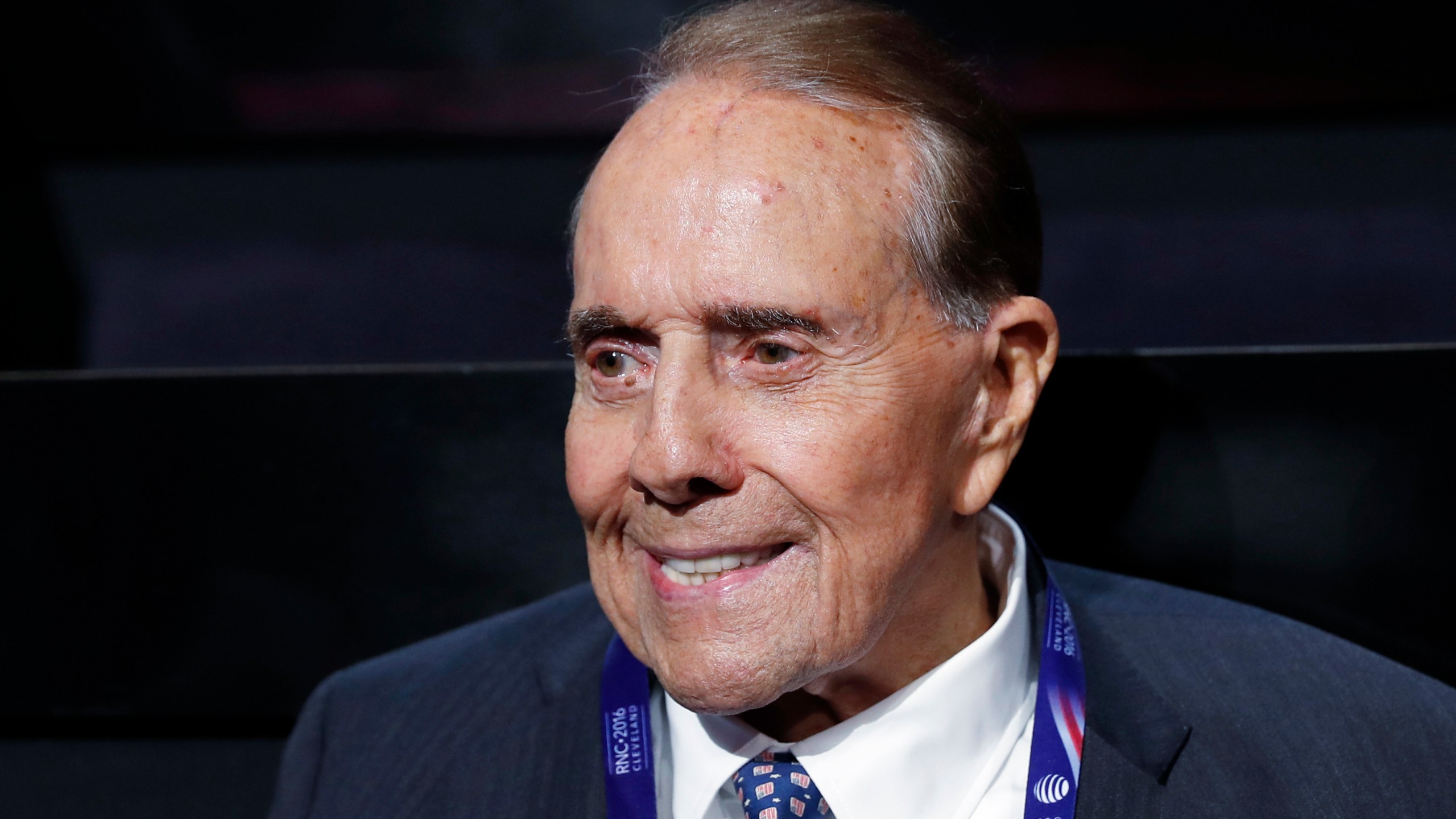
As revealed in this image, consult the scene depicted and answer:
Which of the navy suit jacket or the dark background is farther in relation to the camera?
the dark background

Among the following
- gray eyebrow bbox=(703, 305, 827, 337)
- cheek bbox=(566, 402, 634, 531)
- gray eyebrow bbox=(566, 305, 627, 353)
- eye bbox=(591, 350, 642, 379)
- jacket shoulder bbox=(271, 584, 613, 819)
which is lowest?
jacket shoulder bbox=(271, 584, 613, 819)

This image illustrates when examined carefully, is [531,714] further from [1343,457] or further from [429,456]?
[1343,457]

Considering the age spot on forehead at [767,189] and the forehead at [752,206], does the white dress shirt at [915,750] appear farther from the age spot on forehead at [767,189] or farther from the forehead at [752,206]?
the age spot on forehead at [767,189]

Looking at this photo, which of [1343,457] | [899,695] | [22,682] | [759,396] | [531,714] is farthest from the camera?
[22,682]

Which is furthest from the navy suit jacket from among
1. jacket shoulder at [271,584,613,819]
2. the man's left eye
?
the man's left eye

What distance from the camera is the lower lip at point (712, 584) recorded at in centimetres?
139

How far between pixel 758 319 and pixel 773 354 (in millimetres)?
63

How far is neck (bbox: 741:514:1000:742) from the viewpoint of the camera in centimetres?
159

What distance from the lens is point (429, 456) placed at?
1987 millimetres

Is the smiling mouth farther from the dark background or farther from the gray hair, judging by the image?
the dark background

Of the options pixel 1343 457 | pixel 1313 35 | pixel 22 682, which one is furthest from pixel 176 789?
pixel 1313 35

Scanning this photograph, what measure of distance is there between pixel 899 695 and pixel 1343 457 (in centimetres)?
88

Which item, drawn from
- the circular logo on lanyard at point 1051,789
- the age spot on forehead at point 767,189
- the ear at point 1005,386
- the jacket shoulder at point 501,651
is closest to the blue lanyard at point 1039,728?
the circular logo on lanyard at point 1051,789

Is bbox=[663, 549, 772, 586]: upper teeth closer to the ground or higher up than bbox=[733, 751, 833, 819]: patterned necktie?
higher up
